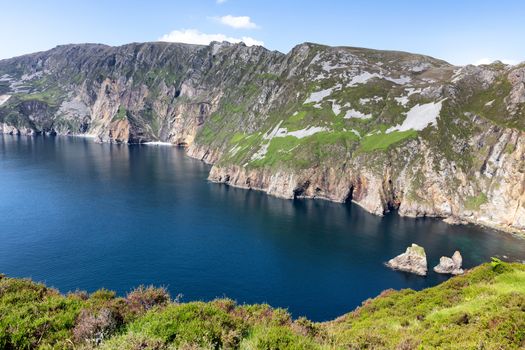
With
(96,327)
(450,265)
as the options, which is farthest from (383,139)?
(96,327)

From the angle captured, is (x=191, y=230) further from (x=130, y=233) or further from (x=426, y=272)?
(x=426, y=272)

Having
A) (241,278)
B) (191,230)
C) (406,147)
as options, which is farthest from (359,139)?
(241,278)

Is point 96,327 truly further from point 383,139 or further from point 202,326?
point 383,139

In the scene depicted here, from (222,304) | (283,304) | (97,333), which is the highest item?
(97,333)

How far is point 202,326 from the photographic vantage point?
21.2 metres

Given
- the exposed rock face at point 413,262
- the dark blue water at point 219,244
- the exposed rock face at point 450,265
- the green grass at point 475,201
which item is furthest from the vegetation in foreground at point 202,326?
the green grass at point 475,201

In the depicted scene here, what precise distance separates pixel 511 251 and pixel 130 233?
387 feet

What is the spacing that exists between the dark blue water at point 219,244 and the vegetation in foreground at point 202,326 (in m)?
45.0

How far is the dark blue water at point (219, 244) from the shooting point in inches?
3238

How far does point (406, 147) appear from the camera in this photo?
526 feet

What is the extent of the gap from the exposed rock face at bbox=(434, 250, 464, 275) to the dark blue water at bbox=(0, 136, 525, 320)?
3409 mm

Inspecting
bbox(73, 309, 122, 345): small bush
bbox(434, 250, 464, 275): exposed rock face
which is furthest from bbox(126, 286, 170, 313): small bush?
bbox(434, 250, 464, 275): exposed rock face

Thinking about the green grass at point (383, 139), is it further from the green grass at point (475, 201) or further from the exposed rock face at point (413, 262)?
the exposed rock face at point (413, 262)

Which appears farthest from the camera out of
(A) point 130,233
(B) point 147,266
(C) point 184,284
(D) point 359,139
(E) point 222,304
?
(D) point 359,139
